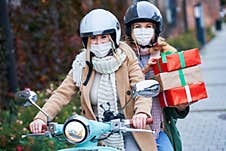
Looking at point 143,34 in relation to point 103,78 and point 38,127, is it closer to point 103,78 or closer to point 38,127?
point 103,78

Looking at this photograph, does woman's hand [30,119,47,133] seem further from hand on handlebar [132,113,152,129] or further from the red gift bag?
the red gift bag

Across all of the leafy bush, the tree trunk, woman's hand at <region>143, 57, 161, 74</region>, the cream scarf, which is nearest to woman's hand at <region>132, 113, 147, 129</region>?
the cream scarf

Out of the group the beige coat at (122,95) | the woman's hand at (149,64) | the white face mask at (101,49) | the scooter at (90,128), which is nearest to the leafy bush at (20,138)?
the woman's hand at (149,64)

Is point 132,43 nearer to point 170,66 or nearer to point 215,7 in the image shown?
point 170,66

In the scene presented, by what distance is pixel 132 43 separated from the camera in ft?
14.4

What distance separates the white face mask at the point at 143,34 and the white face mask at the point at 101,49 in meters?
0.52

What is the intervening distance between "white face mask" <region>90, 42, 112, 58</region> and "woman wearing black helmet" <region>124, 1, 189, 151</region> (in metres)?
0.49

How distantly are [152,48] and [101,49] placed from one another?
2.21 feet

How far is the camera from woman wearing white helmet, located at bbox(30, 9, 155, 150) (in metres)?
3.73

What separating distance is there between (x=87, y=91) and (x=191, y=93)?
704 millimetres

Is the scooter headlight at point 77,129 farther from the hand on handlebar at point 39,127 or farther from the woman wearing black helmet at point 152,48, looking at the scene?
the woman wearing black helmet at point 152,48

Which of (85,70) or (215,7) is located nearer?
(85,70)

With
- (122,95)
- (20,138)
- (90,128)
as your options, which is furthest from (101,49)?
(20,138)

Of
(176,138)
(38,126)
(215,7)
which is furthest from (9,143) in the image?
(215,7)
